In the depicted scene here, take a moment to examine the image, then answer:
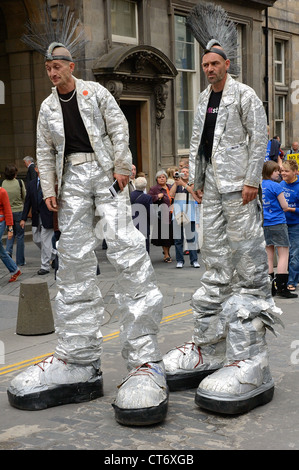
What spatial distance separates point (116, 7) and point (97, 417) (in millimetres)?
13233

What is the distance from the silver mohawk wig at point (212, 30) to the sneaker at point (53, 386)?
2367mm

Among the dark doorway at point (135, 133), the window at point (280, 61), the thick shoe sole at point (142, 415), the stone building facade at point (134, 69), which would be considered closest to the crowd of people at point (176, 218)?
the stone building facade at point (134, 69)

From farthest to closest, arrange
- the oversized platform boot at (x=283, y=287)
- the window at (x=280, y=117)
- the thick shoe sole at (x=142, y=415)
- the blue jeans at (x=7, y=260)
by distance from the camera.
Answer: the window at (x=280, y=117) → the blue jeans at (x=7, y=260) → the oversized platform boot at (x=283, y=287) → the thick shoe sole at (x=142, y=415)

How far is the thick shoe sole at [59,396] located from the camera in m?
4.44

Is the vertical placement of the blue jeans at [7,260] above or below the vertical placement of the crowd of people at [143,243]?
below

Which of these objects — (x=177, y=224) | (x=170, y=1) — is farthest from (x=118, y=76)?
(x=177, y=224)

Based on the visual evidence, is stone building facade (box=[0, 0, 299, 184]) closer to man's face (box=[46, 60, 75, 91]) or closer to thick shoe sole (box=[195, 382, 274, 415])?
man's face (box=[46, 60, 75, 91])

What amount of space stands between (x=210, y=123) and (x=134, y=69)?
11549mm

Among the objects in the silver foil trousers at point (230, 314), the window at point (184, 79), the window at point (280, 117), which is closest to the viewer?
the silver foil trousers at point (230, 314)

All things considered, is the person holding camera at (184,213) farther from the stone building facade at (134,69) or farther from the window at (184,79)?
the window at (184,79)

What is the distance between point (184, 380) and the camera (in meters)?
4.73

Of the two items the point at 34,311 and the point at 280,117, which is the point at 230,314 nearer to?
the point at 34,311

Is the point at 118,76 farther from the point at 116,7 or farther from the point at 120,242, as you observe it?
the point at 120,242

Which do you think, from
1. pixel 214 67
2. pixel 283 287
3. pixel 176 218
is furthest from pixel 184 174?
pixel 214 67
